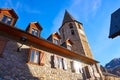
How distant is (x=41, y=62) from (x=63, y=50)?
3.49 meters

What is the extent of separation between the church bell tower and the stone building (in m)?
6.07

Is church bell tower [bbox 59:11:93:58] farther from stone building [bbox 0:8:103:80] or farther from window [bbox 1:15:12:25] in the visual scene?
window [bbox 1:15:12:25]

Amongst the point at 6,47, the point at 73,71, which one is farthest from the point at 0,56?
the point at 73,71

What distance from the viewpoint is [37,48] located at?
41.1 ft

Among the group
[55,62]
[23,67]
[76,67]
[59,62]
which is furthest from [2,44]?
[76,67]

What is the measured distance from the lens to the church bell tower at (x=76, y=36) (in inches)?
902

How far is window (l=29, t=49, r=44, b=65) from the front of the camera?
1159 centimetres

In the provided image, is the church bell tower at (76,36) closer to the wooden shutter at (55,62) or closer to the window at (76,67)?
the window at (76,67)

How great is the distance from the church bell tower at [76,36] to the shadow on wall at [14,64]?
13077 millimetres

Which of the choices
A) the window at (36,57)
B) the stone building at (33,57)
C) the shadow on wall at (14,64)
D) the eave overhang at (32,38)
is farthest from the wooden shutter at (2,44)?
the window at (36,57)

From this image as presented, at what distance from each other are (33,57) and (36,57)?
1.21ft

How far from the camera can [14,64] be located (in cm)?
997

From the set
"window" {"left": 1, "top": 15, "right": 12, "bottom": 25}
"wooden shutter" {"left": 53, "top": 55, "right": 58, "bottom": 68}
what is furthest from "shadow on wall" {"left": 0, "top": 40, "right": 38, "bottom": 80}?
"wooden shutter" {"left": 53, "top": 55, "right": 58, "bottom": 68}

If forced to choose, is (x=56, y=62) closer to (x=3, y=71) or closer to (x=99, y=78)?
(x=3, y=71)
